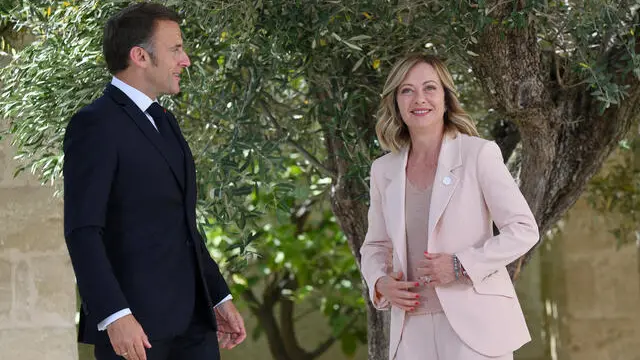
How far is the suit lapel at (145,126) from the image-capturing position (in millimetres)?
3059

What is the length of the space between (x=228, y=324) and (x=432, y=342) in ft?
2.13

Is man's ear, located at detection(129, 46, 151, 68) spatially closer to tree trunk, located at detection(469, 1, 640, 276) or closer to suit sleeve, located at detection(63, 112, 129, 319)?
suit sleeve, located at detection(63, 112, 129, 319)

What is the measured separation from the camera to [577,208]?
7895mm

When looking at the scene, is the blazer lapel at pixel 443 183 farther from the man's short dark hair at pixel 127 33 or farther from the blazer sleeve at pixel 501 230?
the man's short dark hair at pixel 127 33

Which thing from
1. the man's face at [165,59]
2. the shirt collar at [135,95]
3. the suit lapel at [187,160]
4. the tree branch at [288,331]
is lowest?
the tree branch at [288,331]

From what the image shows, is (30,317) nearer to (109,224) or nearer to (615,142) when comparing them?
(109,224)

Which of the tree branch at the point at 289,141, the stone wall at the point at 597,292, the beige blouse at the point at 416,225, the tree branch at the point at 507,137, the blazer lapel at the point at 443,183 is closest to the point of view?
the blazer lapel at the point at 443,183

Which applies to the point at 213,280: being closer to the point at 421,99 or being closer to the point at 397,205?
the point at 397,205

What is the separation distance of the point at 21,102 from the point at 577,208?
475 centimetres


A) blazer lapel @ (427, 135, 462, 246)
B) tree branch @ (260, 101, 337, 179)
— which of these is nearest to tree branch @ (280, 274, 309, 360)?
tree branch @ (260, 101, 337, 179)

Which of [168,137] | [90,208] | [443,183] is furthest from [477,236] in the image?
[90,208]

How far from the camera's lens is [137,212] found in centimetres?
298

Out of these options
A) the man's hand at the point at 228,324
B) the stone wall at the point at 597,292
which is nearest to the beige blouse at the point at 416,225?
the man's hand at the point at 228,324

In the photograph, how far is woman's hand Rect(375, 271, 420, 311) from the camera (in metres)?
3.31
